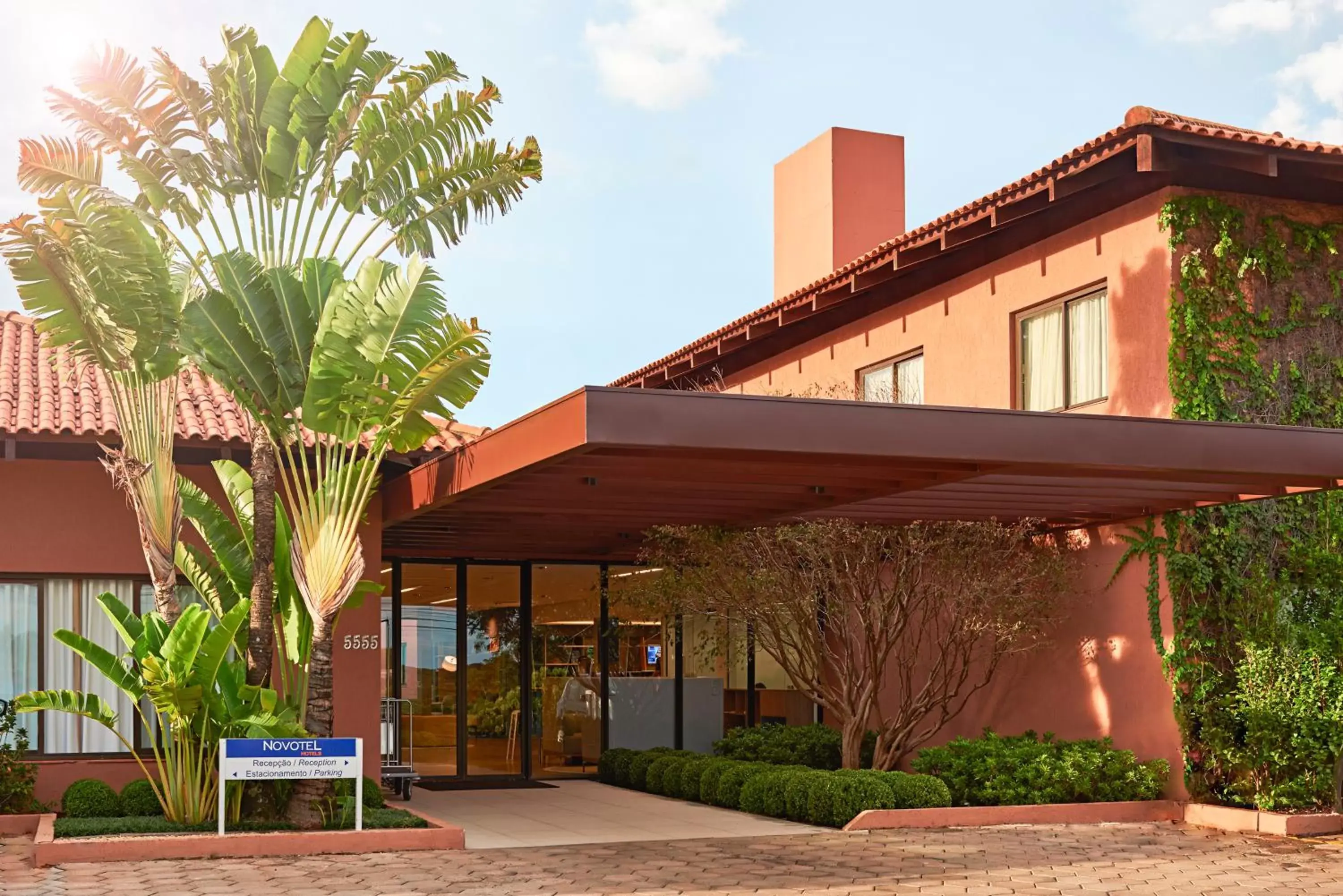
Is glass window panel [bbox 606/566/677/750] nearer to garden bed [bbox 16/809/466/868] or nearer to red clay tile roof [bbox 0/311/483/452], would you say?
red clay tile roof [bbox 0/311/483/452]

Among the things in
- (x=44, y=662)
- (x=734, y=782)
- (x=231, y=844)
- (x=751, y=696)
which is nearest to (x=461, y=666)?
(x=751, y=696)

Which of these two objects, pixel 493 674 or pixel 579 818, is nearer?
pixel 579 818

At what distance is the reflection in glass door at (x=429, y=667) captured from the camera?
18.8 m

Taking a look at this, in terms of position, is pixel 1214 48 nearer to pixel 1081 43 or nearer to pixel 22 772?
pixel 1081 43

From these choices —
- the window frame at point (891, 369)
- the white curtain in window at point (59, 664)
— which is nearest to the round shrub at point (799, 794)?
the window frame at point (891, 369)

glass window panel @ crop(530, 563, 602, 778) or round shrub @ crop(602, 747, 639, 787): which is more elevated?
glass window panel @ crop(530, 563, 602, 778)

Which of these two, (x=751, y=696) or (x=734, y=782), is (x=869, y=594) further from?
(x=751, y=696)

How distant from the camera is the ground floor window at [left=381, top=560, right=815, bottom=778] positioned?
19.0 metres

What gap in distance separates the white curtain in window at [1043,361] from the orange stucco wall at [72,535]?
7.24 m

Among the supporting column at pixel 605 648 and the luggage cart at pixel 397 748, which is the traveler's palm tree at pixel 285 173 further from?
the supporting column at pixel 605 648

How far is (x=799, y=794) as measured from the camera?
13.9 meters

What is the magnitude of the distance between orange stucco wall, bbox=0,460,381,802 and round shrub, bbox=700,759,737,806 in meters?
3.38

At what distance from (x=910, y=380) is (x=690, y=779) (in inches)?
229

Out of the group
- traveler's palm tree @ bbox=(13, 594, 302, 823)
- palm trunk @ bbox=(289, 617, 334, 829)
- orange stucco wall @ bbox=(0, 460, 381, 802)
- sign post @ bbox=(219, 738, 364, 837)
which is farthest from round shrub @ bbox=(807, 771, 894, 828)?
traveler's palm tree @ bbox=(13, 594, 302, 823)
